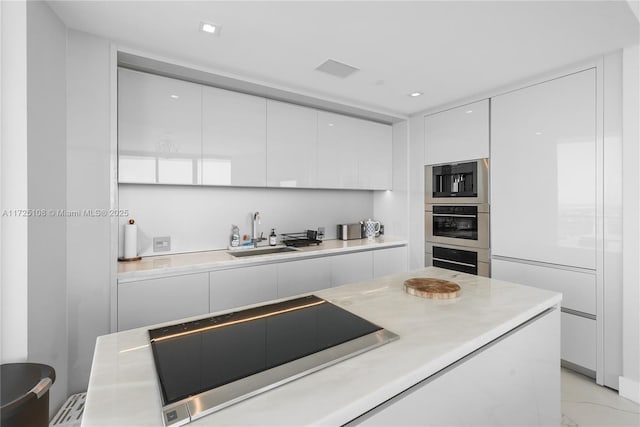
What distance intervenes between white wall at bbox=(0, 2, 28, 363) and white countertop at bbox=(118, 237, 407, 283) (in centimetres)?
58

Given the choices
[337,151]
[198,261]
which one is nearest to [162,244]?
[198,261]

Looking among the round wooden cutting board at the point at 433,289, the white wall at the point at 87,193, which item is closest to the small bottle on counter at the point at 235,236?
the white wall at the point at 87,193

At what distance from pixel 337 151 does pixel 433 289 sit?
7.46ft

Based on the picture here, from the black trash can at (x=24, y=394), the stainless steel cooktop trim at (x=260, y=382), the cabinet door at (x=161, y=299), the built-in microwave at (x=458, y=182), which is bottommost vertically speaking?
the black trash can at (x=24, y=394)

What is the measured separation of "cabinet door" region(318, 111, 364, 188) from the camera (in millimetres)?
3326

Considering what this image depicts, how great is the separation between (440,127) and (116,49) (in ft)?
10.0

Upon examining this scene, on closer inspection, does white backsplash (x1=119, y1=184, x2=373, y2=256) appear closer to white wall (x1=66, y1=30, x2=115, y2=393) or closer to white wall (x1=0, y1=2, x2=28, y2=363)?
white wall (x1=66, y1=30, x2=115, y2=393)

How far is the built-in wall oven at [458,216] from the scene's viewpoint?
3004 mm

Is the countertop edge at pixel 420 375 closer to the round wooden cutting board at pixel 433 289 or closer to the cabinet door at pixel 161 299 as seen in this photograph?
the round wooden cutting board at pixel 433 289

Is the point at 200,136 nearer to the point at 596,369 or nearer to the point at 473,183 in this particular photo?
the point at 473,183

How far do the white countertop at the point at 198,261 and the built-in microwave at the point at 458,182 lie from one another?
0.97 m

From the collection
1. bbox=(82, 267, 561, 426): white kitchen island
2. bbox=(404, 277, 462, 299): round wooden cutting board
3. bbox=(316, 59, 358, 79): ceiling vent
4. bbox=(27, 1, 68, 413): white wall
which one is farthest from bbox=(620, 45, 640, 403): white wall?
bbox=(27, 1, 68, 413): white wall

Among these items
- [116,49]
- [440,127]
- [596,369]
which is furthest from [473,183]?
[116,49]

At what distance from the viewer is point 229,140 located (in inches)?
107
